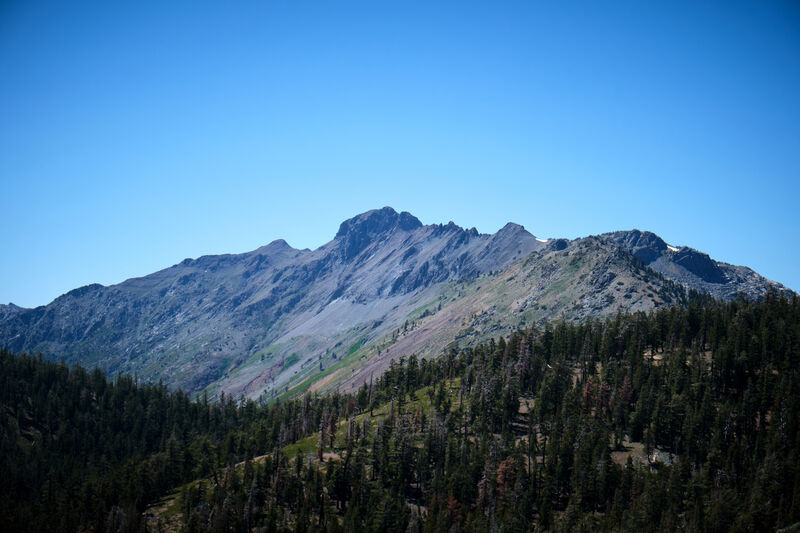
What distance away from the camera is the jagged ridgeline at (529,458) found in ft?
374

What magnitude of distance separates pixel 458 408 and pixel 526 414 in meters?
21.2

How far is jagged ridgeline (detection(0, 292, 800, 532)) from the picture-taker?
374ft

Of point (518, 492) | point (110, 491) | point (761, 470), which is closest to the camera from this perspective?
point (761, 470)

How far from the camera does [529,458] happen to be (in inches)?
5143

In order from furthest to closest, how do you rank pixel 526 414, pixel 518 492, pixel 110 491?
pixel 526 414, pixel 110 491, pixel 518 492

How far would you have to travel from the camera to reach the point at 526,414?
156m

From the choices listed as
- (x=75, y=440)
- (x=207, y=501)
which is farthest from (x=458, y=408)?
(x=75, y=440)

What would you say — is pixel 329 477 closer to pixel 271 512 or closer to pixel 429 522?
pixel 271 512

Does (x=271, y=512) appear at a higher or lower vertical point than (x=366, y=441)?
lower

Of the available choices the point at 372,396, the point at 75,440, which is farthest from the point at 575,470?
the point at 75,440

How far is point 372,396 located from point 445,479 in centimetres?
Result: 6699

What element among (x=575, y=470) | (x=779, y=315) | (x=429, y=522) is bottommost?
(x=429, y=522)

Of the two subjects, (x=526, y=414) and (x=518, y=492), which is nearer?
(x=518, y=492)

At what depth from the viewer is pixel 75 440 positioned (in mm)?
193750
